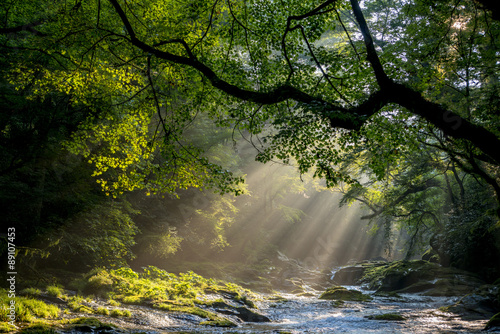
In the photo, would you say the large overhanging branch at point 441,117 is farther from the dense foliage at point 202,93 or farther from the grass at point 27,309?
the grass at point 27,309

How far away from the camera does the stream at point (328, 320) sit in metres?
7.98

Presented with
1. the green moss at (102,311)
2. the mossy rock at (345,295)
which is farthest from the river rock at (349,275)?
the green moss at (102,311)

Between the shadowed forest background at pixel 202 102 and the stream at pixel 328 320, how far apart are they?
3.70 m

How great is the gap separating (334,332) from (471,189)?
18.3 meters

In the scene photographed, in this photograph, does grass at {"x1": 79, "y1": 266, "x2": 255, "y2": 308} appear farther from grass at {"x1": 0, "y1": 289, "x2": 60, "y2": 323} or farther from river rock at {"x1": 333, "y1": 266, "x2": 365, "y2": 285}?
river rock at {"x1": 333, "y1": 266, "x2": 365, "y2": 285}

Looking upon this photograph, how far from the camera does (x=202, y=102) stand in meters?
7.92

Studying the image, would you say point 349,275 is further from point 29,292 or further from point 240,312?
point 29,292

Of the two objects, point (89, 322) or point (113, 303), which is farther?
point (113, 303)

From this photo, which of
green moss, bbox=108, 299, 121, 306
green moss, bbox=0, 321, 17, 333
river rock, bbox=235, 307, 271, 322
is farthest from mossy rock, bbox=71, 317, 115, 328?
river rock, bbox=235, 307, 271, 322

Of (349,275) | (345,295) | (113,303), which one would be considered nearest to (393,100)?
(113,303)

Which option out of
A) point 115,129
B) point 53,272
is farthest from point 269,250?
point 115,129

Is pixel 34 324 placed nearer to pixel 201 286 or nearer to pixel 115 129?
pixel 115 129

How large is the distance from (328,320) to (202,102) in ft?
31.3

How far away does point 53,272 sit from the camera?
1073cm
